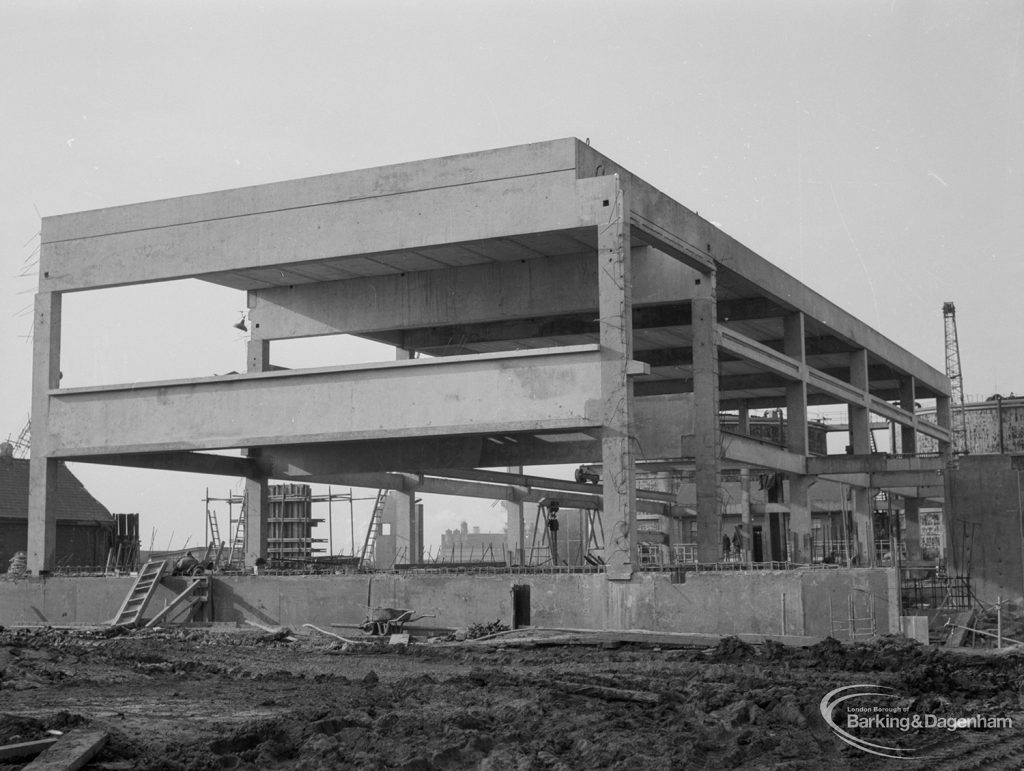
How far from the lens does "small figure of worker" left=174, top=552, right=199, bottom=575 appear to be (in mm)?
29203

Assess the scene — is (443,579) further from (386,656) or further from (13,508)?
(13,508)

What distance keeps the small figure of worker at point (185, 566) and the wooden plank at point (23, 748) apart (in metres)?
19.3

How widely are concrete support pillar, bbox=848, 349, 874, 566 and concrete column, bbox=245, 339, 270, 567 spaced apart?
71.1 feet

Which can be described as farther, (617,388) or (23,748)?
(617,388)

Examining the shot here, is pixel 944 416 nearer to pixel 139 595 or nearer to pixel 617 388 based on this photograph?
pixel 617 388

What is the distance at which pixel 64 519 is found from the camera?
4634 centimetres

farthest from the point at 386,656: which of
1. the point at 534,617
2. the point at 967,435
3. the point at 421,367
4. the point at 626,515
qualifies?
the point at 967,435

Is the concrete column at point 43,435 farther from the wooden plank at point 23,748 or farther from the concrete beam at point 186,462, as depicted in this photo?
the wooden plank at point 23,748

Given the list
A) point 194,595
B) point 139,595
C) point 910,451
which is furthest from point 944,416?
point 139,595

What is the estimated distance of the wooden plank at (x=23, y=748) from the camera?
984cm

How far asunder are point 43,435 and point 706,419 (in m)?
17.5

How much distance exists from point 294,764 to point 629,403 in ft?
51.6

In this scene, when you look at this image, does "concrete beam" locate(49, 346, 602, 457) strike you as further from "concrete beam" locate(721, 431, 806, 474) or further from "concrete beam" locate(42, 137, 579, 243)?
"concrete beam" locate(721, 431, 806, 474)

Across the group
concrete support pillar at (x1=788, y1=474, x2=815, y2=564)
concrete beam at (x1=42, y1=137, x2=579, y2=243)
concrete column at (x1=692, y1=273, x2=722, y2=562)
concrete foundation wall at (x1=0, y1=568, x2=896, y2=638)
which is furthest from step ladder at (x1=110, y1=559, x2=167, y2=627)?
concrete support pillar at (x1=788, y1=474, x2=815, y2=564)
